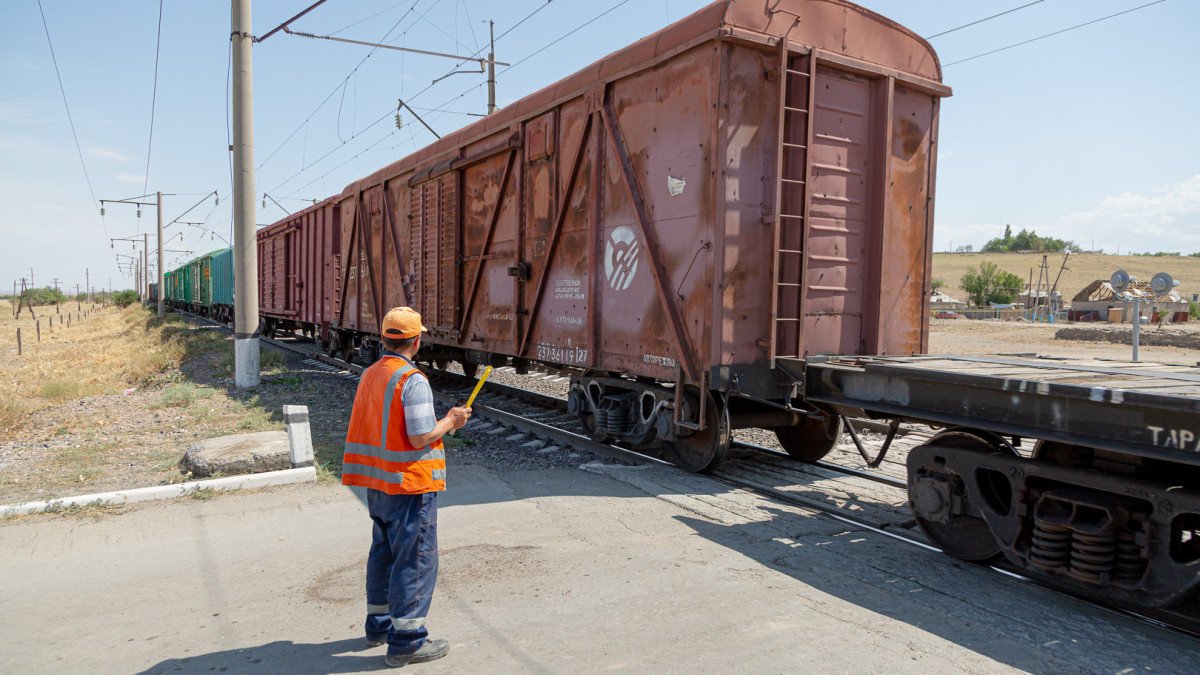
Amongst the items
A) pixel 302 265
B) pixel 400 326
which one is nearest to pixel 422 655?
pixel 400 326

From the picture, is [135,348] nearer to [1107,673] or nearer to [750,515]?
[750,515]

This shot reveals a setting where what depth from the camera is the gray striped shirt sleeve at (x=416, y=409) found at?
3441 millimetres

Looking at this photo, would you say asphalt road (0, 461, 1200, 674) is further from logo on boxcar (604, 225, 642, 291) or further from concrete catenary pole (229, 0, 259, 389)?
concrete catenary pole (229, 0, 259, 389)

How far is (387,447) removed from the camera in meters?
3.43

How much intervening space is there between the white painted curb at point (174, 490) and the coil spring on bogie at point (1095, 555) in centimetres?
590

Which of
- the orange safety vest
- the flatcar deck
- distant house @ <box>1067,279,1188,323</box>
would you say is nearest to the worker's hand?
the orange safety vest

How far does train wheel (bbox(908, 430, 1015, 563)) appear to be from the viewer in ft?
15.1

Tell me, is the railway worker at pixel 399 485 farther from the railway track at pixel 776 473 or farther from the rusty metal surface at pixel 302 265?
the rusty metal surface at pixel 302 265

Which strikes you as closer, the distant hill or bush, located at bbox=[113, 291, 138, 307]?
bush, located at bbox=[113, 291, 138, 307]

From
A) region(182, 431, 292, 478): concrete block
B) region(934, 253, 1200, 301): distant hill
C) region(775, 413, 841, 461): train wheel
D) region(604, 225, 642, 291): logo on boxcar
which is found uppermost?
region(934, 253, 1200, 301): distant hill

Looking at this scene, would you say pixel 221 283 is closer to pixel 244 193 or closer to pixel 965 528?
pixel 244 193

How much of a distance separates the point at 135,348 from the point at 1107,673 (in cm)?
2540

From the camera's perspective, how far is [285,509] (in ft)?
19.7

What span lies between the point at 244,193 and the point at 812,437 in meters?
9.84
